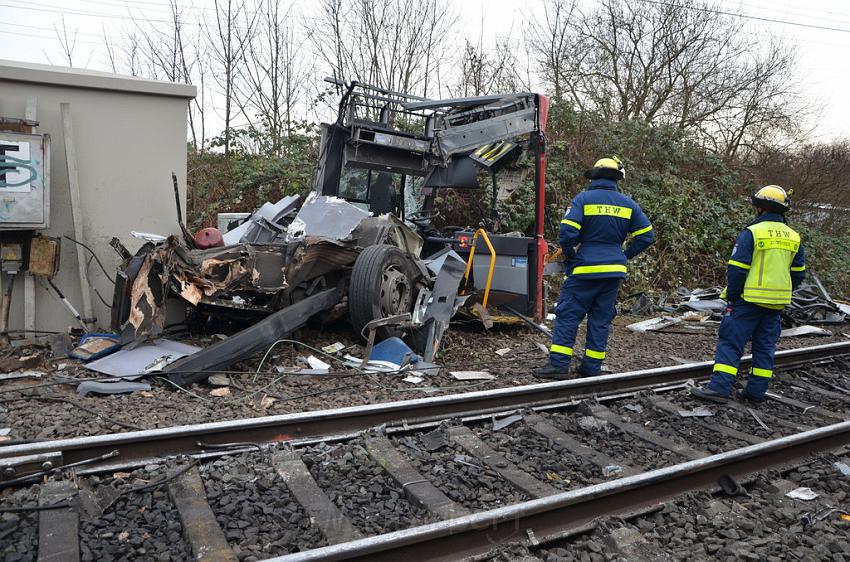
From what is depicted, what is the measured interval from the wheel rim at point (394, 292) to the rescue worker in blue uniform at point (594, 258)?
1698 millimetres

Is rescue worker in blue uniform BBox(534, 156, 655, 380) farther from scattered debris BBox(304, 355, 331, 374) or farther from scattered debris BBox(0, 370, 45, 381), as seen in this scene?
scattered debris BBox(0, 370, 45, 381)

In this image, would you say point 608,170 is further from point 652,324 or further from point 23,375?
point 23,375

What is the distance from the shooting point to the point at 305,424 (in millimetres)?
4336

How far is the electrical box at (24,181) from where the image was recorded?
6160 mm

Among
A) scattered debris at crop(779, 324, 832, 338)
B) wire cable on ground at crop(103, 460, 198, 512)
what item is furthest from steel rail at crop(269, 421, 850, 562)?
scattered debris at crop(779, 324, 832, 338)

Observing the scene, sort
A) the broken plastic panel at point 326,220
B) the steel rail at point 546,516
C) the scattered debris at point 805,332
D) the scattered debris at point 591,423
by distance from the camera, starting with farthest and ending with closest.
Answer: the scattered debris at point 805,332 < the broken plastic panel at point 326,220 < the scattered debris at point 591,423 < the steel rail at point 546,516

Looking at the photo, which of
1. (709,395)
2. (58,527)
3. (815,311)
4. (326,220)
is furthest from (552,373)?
(815,311)

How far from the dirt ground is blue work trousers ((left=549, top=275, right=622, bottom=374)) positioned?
406mm

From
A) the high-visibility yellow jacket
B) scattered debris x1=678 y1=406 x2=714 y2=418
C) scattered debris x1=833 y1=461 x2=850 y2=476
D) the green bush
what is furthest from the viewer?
the green bush

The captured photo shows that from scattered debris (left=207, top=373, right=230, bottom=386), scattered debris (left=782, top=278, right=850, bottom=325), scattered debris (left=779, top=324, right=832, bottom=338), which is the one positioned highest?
scattered debris (left=782, top=278, right=850, bottom=325)

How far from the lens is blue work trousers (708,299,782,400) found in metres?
5.73

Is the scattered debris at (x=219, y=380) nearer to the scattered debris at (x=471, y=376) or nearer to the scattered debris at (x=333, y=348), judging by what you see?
the scattered debris at (x=333, y=348)

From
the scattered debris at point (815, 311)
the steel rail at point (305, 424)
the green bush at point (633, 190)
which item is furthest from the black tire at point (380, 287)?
the scattered debris at point (815, 311)

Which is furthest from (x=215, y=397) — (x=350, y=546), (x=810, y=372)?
(x=810, y=372)
